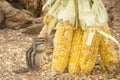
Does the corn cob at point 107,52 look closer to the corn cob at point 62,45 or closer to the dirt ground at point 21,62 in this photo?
the dirt ground at point 21,62

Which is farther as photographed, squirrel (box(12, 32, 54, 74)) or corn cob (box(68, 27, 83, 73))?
squirrel (box(12, 32, 54, 74))

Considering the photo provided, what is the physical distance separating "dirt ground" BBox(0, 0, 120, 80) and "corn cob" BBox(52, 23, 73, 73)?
0.22ft

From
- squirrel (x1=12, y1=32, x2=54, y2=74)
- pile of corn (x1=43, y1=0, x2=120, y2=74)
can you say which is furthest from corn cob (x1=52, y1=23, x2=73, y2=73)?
squirrel (x1=12, y1=32, x2=54, y2=74)

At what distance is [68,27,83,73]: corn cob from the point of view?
215 centimetres

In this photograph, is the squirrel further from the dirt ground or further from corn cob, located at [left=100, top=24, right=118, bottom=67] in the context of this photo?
corn cob, located at [left=100, top=24, right=118, bottom=67]

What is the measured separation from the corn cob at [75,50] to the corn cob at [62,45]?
3cm

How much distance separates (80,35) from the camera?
7.05 feet

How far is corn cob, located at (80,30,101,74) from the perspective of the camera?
83.2 inches

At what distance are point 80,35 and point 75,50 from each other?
0.31 ft

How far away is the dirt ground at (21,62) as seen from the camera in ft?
7.21

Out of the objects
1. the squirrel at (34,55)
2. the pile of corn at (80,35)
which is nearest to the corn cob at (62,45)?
the pile of corn at (80,35)

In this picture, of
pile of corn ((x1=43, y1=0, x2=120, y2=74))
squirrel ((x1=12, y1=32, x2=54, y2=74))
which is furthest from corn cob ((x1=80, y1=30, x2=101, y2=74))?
squirrel ((x1=12, y1=32, x2=54, y2=74))

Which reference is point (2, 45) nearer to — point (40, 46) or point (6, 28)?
point (6, 28)

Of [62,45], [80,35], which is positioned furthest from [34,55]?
[80,35]
